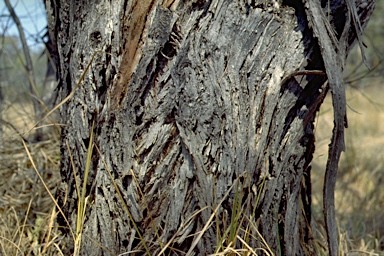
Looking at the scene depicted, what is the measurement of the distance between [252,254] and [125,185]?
0.45 metres

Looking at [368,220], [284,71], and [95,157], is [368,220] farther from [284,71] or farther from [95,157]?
[95,157]

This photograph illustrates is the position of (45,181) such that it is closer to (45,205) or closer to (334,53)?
(45,205)

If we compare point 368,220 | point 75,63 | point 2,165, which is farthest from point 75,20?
point 368,220

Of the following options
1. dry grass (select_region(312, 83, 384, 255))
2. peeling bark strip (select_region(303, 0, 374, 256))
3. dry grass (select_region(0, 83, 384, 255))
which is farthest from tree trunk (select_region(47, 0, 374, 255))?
dry grass (select_region(312, 83, 384, 255))

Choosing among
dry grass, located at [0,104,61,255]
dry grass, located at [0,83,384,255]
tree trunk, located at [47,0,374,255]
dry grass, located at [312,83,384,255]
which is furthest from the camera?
dry grass, located at [312,83,384,255]

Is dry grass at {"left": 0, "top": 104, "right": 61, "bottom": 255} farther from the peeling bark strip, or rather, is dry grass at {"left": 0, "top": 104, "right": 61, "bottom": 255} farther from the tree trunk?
the peeling bark strip

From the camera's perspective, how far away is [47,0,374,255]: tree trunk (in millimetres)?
1379

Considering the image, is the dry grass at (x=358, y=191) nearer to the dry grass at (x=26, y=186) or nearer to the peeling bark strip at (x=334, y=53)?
the peeling bark strip at (x=334, y=53)

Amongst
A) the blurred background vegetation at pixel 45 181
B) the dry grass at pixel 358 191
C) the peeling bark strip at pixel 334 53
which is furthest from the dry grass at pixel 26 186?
the dry grass at pixel 358 191

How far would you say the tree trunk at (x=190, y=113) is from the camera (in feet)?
4.52

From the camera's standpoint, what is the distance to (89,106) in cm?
148

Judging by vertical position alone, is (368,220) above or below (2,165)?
below

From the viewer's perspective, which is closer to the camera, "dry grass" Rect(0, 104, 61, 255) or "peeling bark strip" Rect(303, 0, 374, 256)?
"peeling bark strip" Rect(303, 0, 374, 256)

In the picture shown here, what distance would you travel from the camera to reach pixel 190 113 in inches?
54.5
